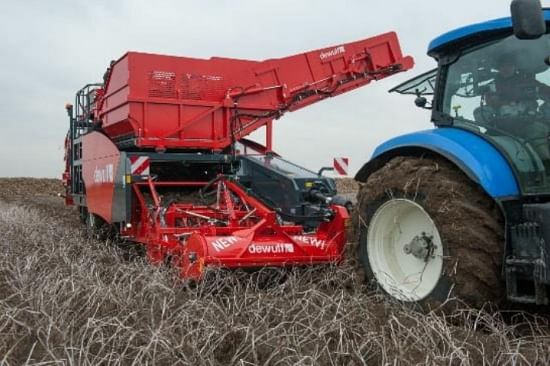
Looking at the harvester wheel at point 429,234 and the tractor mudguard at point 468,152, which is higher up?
the tractor mudguard at point 468,152

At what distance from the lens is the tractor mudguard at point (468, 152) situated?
349cm

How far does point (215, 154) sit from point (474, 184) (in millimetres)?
4177

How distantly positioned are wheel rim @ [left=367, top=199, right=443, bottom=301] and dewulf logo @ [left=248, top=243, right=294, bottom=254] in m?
1.02

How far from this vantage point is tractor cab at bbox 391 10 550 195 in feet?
11.6

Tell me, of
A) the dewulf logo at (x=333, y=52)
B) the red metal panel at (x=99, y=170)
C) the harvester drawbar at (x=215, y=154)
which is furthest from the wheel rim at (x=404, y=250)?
the dewulf logo at (x=333, y=52)

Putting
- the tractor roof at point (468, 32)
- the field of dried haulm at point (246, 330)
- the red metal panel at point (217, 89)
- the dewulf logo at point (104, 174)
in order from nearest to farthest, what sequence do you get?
1. the field of dried haulm at point (246, 330)
2. the tractor roof at point (468, 32)
3. the red metal panel at point (217, 89)
4. the dewulf logo at point (104, 174)

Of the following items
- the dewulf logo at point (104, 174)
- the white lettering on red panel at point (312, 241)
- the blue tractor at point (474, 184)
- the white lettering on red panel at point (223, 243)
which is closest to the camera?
the blue tractor at point (474, 184)

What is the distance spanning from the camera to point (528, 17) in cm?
309

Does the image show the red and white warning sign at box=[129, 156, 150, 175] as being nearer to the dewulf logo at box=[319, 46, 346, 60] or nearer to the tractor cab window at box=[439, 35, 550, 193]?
the dewulf logo at box=[319, 46, 346, 60]

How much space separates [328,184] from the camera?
6844 millimetres

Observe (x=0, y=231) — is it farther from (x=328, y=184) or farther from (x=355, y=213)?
(x=355, y=213)

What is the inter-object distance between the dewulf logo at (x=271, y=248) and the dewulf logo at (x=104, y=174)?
2782 mm

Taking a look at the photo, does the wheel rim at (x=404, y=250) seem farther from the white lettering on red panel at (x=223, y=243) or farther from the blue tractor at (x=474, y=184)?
the white lettering on red panel at (x=223, y=243)

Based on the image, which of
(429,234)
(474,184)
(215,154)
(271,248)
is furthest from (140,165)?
(474,184)
